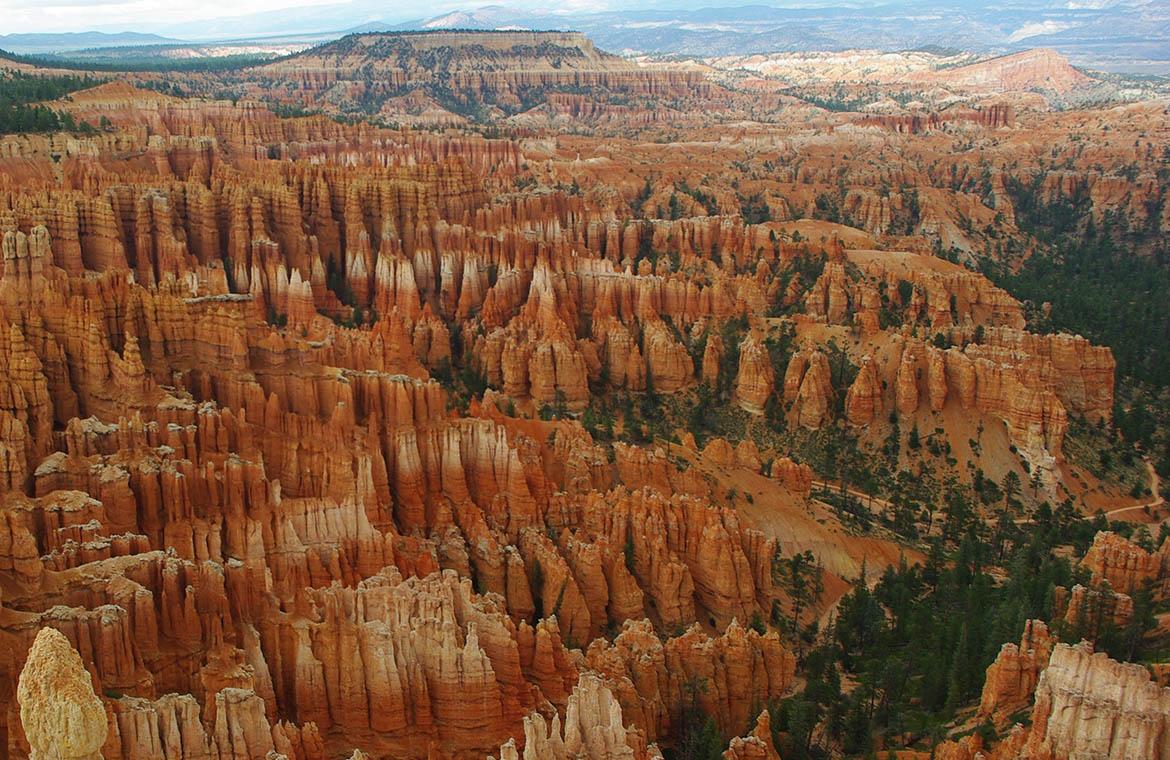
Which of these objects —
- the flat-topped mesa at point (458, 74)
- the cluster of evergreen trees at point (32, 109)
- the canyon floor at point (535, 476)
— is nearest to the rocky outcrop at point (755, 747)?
the canyon floor at point (535, 476)

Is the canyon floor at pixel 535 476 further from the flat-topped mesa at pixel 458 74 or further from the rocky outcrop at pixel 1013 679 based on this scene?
the flat-topped mesa at pixel 458 74

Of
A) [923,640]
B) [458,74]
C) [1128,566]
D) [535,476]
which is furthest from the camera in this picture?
[458,74]

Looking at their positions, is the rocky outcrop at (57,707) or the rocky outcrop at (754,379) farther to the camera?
the rocky outcrop at (754,379)

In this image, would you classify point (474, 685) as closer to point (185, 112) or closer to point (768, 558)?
point (768, 558)

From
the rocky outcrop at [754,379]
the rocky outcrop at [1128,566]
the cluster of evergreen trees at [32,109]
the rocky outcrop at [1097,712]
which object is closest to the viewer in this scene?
the rocky outcrop at [1097,712]

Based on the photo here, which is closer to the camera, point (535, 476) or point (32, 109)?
point (535, 476)

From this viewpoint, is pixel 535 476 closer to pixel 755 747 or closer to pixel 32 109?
pixel 755 747

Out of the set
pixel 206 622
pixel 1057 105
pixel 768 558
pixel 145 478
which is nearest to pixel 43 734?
pixel 206 622

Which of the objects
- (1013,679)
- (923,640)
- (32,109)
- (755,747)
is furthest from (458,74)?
(1013,679)
